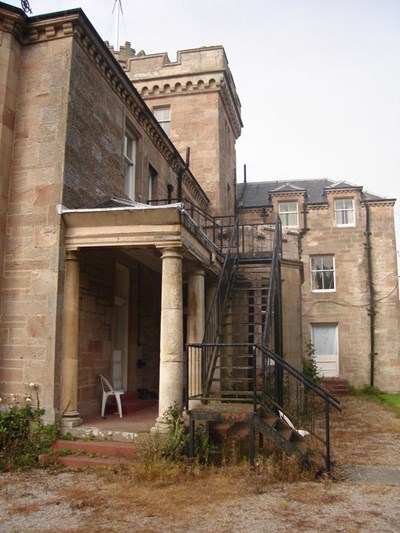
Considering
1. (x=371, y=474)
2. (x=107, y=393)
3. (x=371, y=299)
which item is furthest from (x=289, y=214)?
(x=371, y=474)

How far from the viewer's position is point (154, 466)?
662 centimetres

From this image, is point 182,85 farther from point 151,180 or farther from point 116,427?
point 116,427

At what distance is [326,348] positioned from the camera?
74.8 ft

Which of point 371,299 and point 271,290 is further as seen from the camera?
point 371,299

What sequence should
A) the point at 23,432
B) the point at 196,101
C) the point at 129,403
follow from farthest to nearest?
the point at 196,101 → the point at 129,403 → the point at 23,432

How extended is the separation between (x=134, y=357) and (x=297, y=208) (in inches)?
561

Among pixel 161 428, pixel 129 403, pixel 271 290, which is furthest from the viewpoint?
pixel 129 403

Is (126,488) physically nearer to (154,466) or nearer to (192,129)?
(154,466)

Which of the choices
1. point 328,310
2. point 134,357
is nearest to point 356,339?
point 328,310

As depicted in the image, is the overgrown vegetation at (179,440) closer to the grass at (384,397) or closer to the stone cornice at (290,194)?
the grass at (384,397)

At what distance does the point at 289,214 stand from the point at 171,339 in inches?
671

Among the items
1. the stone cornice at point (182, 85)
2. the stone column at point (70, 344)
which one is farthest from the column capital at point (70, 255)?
the stone cornice at point (182, 85)

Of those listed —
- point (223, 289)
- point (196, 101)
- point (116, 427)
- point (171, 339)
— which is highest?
point (196, 101)

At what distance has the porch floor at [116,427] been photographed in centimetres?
790
